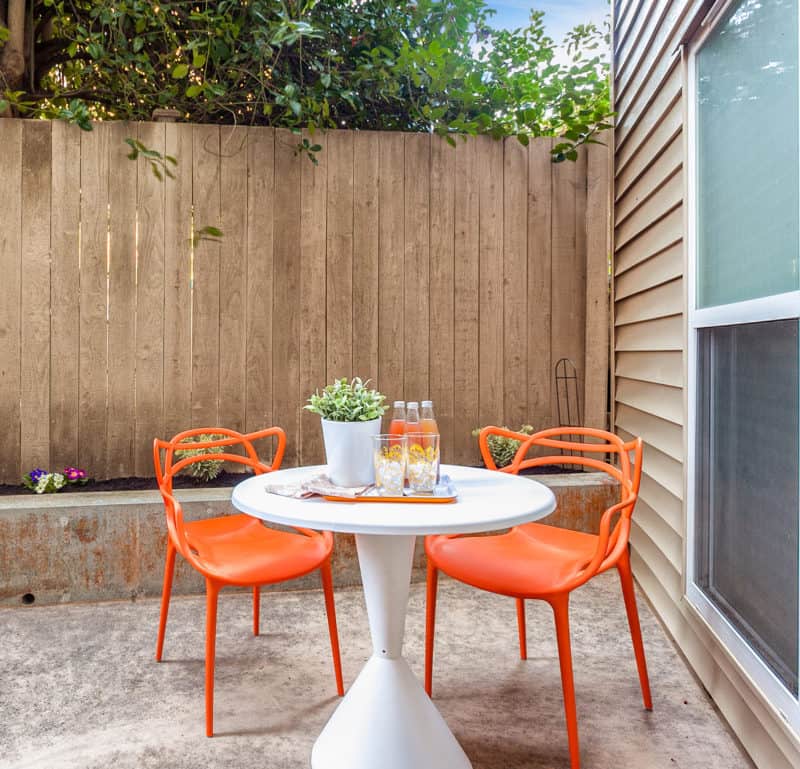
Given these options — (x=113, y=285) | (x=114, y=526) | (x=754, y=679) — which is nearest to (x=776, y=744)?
(x=754, y=679)

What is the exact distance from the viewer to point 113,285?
3045mm

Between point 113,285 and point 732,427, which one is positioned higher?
point 113,285

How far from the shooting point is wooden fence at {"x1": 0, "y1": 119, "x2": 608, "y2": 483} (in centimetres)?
300

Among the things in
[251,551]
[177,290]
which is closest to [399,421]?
[251,551]

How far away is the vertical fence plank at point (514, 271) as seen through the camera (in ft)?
10.6

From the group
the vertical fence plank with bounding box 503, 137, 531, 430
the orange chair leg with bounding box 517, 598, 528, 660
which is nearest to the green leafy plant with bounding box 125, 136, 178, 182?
the vertical fence plank with bounding box 503, 137, 531, 430

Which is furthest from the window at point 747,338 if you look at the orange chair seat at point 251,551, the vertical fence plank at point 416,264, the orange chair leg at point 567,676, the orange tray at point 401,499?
the vertical fence plank at point 416,264

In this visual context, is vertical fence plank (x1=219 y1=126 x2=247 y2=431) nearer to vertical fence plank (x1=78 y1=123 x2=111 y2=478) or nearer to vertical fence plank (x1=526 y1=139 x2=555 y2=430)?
vertical fence plank (x1=78 y1=123 x2=111 y2=478)

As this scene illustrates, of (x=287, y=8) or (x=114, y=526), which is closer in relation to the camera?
(x=114, y=526)

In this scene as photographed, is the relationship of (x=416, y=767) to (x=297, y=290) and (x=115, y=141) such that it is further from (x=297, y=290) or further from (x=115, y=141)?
(x=115, y=141)

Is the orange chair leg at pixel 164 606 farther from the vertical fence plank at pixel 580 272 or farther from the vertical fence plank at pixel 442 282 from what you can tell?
the vertical fence plank at pixel 580 272

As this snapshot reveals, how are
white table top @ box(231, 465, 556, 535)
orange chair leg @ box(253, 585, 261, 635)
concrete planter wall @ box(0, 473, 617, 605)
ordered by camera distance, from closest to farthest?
white table top @ box(231, 465, 556, 535)
orange chair leg @ box(253, 585, 261, 635)
concrete planter wall @ box(0, 473, 617, 605)

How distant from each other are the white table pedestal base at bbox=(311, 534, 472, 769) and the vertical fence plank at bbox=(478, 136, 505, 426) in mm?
1738

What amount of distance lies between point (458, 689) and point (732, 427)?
3.61ft
